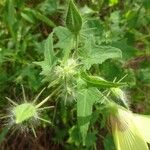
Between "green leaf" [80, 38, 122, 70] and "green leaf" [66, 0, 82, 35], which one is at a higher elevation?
"green leaf" [66, 0, 82, 35]

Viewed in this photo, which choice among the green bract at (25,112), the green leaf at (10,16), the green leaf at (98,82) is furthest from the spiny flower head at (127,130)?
the green leaf at (10,16)

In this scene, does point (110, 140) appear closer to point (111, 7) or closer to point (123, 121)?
point (123, 121)

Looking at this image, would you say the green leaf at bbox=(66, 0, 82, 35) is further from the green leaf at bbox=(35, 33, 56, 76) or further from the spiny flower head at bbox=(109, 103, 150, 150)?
the spiny flower head at bbox=(109, 103, 150, 150)

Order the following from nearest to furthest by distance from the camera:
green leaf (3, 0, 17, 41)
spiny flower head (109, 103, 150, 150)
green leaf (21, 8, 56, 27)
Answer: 1. spiny flower head (109, 103, 150, 150)
2. green leaf (3, 0, 17, 41)
3. green leaf (21, 8, 56, 27)

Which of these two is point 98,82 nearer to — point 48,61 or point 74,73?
point 74,73

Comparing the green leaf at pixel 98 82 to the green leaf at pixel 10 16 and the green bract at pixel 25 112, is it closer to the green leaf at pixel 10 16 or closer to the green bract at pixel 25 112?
the green bract at pixel 25 112

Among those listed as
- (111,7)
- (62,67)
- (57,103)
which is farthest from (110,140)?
(111,7)

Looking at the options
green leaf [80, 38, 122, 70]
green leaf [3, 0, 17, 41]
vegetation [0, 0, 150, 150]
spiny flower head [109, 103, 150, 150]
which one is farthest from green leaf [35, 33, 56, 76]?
green leaf [3, 0, 17, 41]

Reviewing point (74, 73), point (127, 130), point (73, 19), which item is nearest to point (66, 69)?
point (74, 73)
